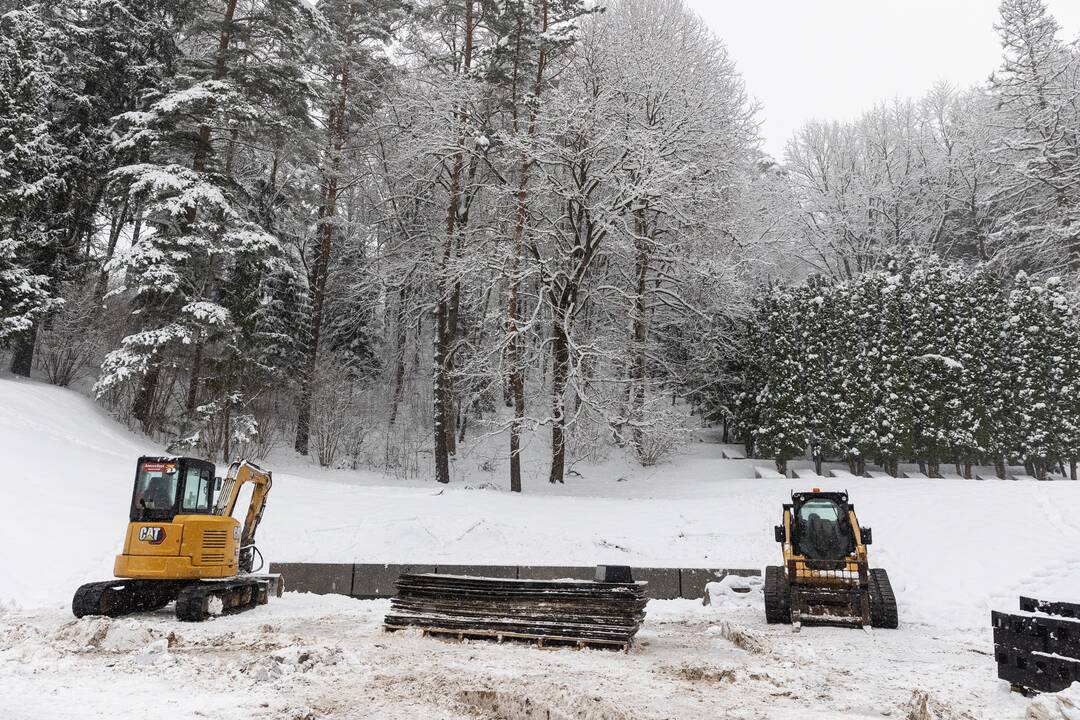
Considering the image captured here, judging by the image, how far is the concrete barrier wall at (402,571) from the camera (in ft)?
40.8

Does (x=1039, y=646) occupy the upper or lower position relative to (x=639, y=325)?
lower

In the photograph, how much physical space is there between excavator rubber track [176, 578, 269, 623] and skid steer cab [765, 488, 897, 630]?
8022mm

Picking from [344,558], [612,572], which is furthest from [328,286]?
[612,572]

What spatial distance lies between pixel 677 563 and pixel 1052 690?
26.7ft

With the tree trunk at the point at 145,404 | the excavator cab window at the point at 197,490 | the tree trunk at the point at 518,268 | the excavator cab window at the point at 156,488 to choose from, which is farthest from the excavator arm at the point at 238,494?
the tree trunk at the point at 145,404

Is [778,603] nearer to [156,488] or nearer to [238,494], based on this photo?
[238,494]

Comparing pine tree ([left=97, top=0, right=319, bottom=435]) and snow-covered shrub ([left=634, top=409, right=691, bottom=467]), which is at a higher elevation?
pine tree ([left=97, top=0, right=319, bottom=435])

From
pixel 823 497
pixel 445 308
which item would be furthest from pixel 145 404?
pixel 823 497

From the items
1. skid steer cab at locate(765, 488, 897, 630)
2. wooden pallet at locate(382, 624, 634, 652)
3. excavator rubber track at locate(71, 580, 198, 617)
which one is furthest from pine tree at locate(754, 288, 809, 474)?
excavator rubber track at locate(71, 580, 198, 617)

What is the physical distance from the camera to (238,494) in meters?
11.3

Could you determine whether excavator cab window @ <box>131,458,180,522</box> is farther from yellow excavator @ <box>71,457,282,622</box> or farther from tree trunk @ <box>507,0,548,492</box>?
tree trunk @ <box>507,0,548,492</box>

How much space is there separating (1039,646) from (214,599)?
32.2 ft

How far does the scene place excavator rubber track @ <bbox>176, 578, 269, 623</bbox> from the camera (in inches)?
378

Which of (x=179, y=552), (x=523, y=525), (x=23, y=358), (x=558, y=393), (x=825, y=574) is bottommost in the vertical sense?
(x=825, y=574)
